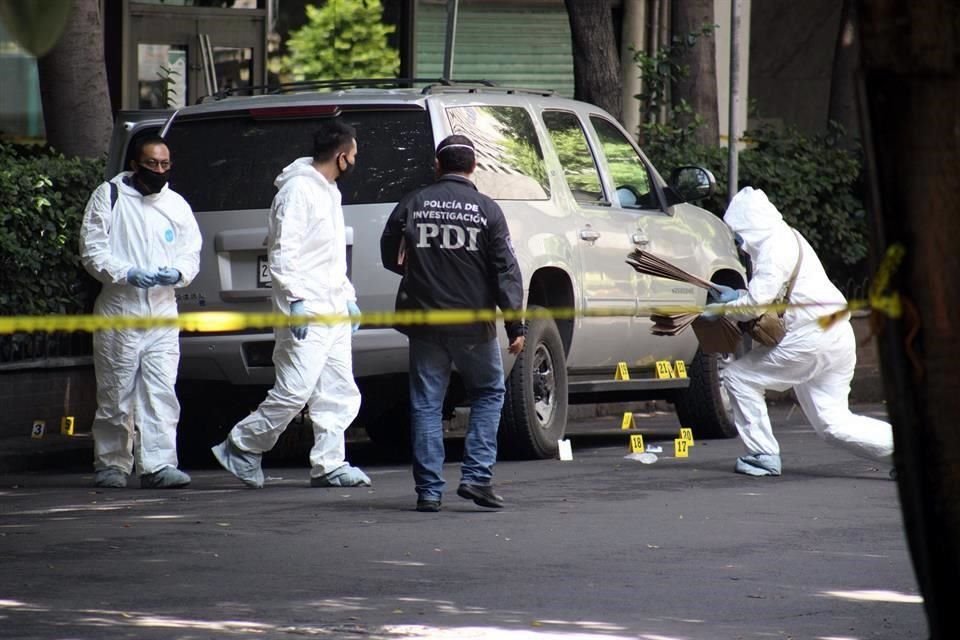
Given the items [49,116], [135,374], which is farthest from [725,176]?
[135,374]

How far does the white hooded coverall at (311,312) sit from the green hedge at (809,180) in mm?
7069

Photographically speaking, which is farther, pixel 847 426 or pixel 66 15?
pixel 847 426

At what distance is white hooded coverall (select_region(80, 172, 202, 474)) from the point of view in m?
10.3

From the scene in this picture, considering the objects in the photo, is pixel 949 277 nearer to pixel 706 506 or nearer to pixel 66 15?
pixel 66 15

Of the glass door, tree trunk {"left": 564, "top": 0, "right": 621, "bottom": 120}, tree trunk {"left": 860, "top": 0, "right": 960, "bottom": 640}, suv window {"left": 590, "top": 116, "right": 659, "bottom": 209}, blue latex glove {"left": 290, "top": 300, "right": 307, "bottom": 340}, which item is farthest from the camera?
the glass door

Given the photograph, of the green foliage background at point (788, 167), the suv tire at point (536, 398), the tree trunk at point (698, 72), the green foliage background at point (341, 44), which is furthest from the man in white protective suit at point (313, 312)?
the green foliage background at point (341, 44)

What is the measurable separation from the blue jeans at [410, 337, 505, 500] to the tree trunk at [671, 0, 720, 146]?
8634mm

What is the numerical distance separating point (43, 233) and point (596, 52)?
5429 millimetres

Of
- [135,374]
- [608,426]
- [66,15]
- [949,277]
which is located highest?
[66,15]

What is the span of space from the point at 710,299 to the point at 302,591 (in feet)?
21.8

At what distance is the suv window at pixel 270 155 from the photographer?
420 inches

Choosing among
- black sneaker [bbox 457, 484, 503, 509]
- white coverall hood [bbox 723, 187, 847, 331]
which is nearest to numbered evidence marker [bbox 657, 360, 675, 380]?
white coverall hood [bbox 723, 187, 847, 331]

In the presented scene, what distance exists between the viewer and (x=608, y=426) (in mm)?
14719

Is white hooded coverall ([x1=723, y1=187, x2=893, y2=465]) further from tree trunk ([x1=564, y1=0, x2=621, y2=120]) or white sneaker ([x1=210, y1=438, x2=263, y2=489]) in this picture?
tree trunk ([x1=564, y1=0, x2=621, y2=120])
